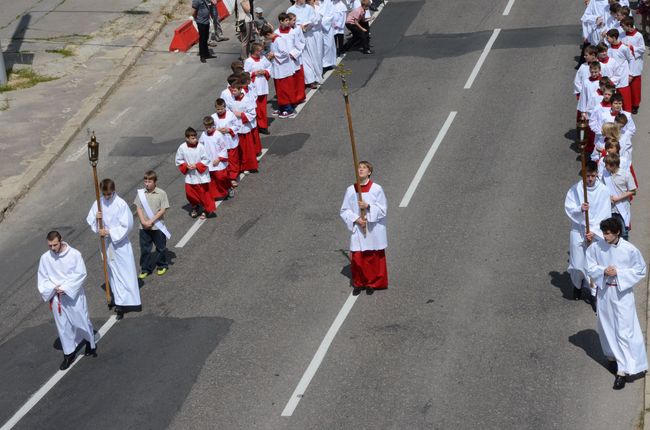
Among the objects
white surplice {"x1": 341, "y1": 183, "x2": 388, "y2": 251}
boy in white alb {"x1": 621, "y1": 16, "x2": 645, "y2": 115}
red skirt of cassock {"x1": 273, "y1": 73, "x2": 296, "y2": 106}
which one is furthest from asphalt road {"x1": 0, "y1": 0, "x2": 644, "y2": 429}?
boy in white alb {"x1": 621, "y1": 16, "x2": 645, "y2": 115}

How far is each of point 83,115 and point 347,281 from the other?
30.0 ft

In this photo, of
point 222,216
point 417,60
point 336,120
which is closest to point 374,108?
point 336,120

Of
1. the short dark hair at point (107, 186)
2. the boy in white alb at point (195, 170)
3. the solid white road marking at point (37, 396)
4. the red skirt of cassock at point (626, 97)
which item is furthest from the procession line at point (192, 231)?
the red skirt of cassock at point (626, 97)

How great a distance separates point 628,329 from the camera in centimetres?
1301

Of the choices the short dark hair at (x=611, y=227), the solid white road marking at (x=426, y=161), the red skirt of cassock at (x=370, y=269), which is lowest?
the solid white road marking at (x=426, y=161)

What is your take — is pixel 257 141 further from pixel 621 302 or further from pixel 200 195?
pixel 621 302

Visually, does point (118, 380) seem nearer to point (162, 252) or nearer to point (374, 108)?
point (162, 252)

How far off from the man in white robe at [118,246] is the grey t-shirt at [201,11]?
10396 millimetres

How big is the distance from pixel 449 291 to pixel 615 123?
3920 mm

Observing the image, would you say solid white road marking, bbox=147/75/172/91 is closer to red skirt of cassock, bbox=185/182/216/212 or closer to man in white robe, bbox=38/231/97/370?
red skirt of cassock, bbox=185/182/216/212

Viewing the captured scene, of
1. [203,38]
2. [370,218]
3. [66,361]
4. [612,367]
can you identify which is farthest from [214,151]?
[612,367]

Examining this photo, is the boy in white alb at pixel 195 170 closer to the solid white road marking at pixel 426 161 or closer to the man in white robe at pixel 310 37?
the solid white road marking at pixel 426 161

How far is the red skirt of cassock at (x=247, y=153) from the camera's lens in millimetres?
19734

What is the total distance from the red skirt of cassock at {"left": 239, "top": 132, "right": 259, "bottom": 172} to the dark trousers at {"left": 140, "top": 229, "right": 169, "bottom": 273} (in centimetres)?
354
